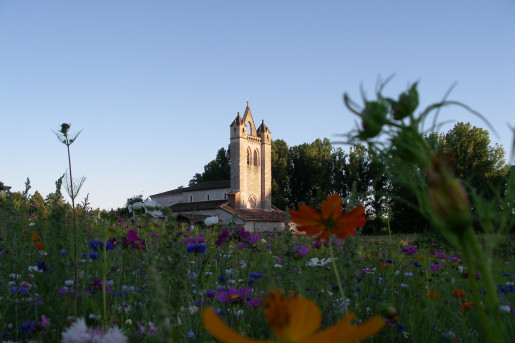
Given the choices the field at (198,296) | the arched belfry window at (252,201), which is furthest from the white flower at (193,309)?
the arched belfry window at (252,201)

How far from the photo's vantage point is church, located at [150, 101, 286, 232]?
3509 cm

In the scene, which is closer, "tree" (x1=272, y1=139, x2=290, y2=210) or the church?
the church

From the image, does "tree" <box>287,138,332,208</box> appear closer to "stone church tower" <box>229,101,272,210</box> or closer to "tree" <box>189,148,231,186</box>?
"stone church tower" <box>229,101,272,210</box>

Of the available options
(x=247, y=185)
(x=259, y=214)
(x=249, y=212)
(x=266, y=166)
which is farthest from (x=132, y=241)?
(x=266, y=166)

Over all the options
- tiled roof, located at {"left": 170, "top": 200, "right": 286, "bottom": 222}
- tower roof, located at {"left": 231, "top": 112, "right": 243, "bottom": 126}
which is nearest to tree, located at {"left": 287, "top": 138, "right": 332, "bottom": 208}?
tiled roof, located at {"left": 170, "top": 200, "right": 286, "bottom": 222}

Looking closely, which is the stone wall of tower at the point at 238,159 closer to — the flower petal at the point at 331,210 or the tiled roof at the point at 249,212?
the tiled roof at the point at 249,212

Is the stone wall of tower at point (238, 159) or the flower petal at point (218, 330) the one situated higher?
the stone wall of tower at point (238, 159)

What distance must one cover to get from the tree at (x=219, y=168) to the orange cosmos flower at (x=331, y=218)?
45.7 metres

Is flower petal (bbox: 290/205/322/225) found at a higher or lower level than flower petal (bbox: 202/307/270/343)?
higher

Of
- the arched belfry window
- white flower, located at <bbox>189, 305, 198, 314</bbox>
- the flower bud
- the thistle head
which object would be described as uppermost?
the arched belfry window

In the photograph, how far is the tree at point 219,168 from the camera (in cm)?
4731

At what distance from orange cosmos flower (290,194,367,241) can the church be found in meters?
31.6

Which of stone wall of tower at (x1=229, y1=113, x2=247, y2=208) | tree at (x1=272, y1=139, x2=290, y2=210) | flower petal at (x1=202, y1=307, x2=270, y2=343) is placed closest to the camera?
flower petal at (x1=202, y1=307, x2=270, y2=343)

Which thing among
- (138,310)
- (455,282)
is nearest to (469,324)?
(455,282)
